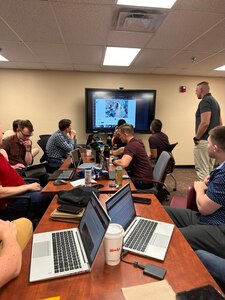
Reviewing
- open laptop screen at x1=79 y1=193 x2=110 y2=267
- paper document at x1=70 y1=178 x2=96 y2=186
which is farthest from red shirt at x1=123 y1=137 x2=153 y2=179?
open laptop screen at x1=79 y1=193 x2=110 y2=267

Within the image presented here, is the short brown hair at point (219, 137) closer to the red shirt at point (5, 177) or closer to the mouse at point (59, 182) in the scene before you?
the mouse at point (59, 182)

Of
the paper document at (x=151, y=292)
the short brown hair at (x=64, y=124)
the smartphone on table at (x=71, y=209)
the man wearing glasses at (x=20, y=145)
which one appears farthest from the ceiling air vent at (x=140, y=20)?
the paper document at (x=151, y=292)

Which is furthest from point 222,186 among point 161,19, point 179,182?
point 179,182

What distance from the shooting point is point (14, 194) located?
1.88 metres

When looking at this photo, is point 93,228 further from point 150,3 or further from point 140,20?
point 140,20

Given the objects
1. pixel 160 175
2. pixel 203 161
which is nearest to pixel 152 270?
pixel 160 175

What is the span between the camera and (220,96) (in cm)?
Answer: 577

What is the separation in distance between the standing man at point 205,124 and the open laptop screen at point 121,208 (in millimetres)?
2335

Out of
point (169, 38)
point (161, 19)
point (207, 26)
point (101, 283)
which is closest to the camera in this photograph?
point (101, 283)

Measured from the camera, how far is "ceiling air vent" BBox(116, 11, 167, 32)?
2326 mm

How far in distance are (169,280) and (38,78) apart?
535cm

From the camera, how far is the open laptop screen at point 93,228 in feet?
2.97

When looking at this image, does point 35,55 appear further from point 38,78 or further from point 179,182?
point 179,182

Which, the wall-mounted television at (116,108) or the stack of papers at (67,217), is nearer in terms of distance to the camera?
the stack of papers at (67,217)
